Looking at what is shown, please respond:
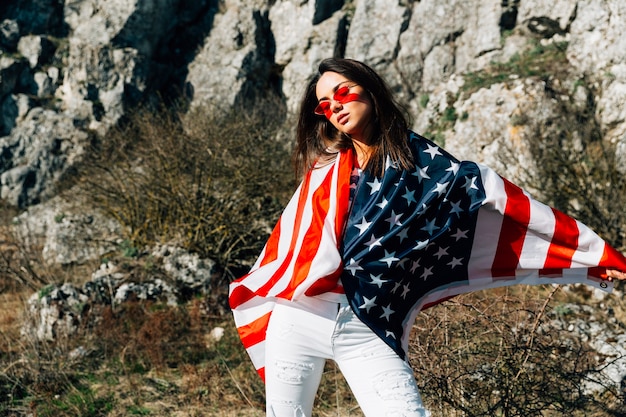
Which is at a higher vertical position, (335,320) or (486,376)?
(335,320)

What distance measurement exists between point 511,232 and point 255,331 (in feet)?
3.59

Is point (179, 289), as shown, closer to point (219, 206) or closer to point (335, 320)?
point (219, 206)

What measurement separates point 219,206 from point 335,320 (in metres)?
6.25

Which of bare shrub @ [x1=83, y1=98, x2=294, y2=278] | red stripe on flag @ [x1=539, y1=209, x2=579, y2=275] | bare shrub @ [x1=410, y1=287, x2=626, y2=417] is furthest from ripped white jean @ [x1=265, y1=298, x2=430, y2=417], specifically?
bare shrub @ [x1=83, y1=98, x2=294, y2=278]

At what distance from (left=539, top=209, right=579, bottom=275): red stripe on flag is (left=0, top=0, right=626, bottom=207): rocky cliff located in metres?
8.50

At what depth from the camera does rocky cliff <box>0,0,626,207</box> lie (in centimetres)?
1166

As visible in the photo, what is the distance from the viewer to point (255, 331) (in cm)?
234

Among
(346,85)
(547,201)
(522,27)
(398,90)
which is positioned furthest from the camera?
(398,90)

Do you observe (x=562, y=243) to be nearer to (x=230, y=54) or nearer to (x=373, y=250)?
(x=373, y=250)

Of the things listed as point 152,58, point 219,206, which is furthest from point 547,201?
point 152,58

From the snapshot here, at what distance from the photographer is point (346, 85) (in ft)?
7.00

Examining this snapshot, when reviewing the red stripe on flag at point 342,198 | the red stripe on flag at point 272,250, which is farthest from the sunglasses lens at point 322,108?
the red stripe on flag at point 272,250

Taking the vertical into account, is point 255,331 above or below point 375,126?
below

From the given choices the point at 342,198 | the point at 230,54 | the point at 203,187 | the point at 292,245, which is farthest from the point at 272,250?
the point at 230,54
